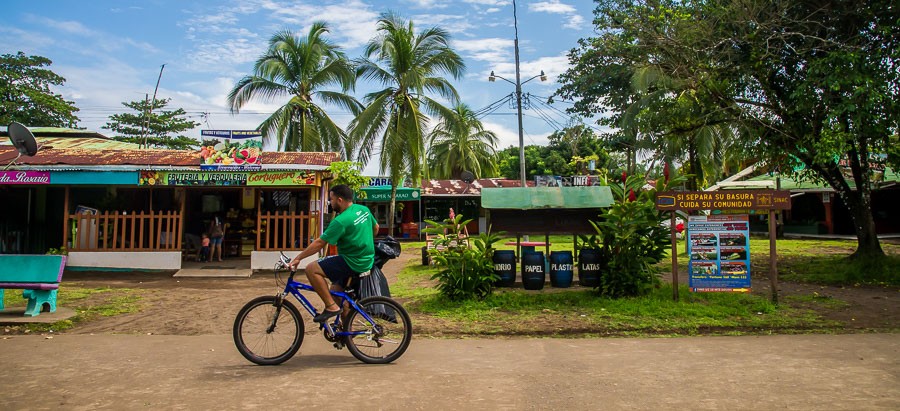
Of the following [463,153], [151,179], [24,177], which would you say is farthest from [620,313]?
[463,153]

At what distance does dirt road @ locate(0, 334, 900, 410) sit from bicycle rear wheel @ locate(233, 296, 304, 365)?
0.49 ft

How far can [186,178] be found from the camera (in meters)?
13.5

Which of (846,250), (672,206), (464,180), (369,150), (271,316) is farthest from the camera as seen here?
(464,180)

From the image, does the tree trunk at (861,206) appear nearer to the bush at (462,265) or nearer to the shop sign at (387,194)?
the bush at (462,265)

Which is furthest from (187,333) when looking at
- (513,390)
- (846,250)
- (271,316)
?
(846,250)

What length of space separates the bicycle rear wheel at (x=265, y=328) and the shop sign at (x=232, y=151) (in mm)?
8694

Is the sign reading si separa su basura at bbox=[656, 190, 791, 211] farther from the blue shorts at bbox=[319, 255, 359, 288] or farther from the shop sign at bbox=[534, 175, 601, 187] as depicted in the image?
the shop sign at bbox=[534, 175, 601, 187]

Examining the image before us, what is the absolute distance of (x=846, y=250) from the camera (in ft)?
58.5

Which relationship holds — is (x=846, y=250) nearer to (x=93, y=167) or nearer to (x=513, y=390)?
(x=513, y=390)

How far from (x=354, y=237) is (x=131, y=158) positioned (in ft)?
36.5

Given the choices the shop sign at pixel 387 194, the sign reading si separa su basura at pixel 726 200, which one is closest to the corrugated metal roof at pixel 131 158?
the sign reading si separa su basura at pixel 726 200

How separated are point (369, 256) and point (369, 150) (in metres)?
17.0

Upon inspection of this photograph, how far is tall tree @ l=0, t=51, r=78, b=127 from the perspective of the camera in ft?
105

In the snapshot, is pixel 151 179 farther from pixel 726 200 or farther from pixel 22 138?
pixel 726 200
